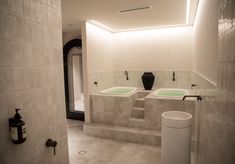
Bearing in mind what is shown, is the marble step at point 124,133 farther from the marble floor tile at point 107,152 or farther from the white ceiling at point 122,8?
the white ceiling at point 122,8

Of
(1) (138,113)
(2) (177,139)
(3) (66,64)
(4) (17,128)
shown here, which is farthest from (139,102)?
(4) (17,128)

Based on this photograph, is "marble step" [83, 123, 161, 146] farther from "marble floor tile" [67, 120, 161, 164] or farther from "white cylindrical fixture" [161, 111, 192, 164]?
"white cylindrical fixture" [161, 111, 192, 164]

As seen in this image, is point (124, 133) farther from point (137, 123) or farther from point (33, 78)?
point (33, 78)

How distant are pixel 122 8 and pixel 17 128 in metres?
2.71

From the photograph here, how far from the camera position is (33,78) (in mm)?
1353

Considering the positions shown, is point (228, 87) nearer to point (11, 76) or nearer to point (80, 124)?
point (11, 76)

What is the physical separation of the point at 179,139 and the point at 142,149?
123cm

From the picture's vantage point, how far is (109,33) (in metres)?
5.26

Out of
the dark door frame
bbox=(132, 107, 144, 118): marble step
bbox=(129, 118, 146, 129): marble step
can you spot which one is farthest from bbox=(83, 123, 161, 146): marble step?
the dark door frame

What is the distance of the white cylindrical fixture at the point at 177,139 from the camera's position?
1.99 meters

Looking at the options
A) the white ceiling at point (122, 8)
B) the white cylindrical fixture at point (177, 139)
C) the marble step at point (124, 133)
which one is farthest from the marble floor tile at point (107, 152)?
the white ceiling at point (122, 8)

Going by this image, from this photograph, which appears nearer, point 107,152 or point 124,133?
point 107,152

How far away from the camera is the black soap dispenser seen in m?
1.15

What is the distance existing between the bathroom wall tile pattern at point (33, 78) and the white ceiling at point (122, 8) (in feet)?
4.62
